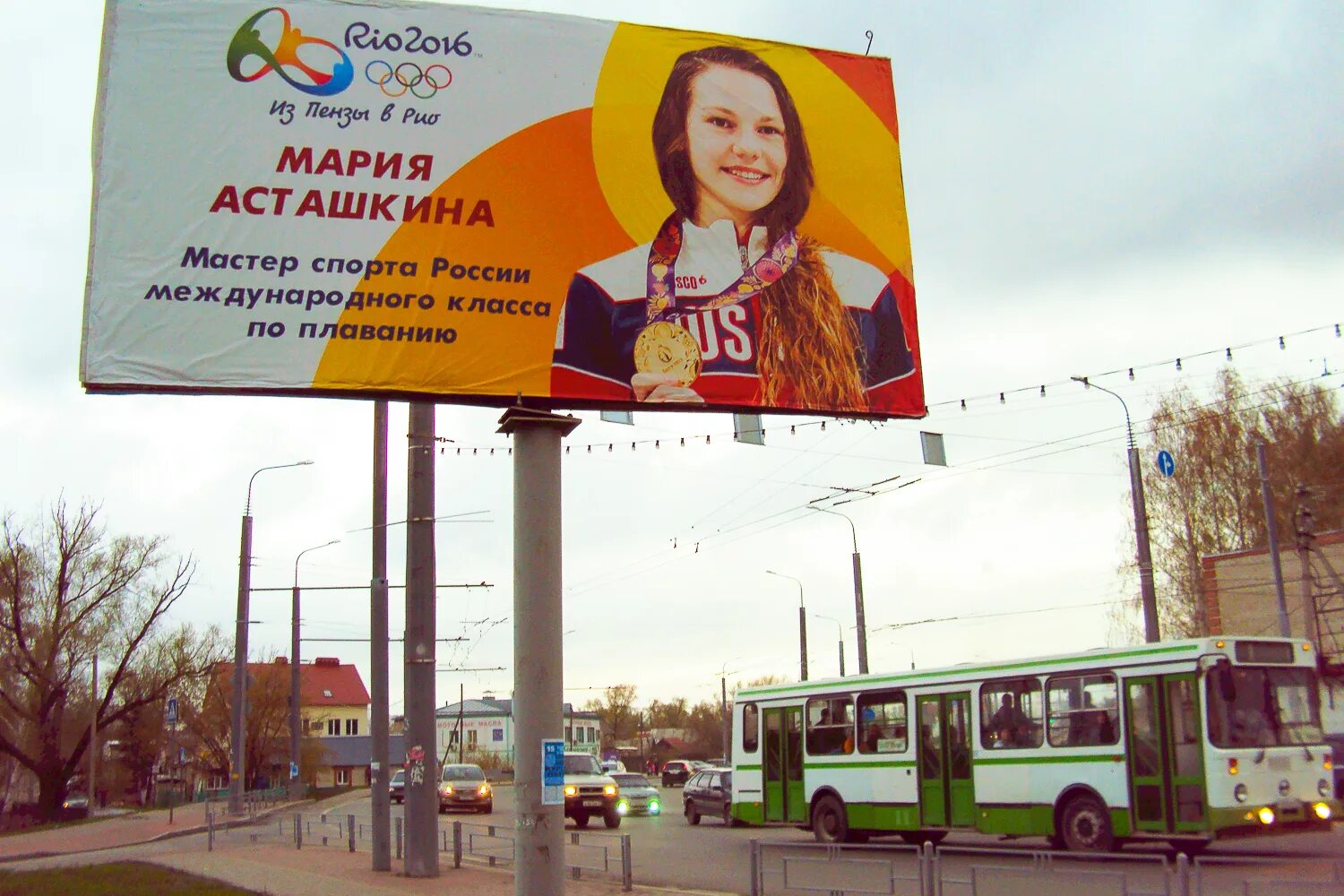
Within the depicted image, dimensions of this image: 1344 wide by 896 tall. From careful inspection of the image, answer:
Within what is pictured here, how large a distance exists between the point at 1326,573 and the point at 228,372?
131 ft

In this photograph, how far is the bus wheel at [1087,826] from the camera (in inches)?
690

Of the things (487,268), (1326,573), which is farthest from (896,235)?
(1326,573)

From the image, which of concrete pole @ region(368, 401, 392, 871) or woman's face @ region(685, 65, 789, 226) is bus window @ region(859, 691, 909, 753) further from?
woman's face @ region(685, 65, 789, 226)

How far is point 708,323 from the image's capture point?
13.1m

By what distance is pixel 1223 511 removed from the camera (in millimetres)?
48500

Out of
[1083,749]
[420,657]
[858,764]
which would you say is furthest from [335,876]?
[1083,749]

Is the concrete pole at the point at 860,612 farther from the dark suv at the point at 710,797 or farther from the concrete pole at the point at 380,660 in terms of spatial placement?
the concrete pole at the point at 380,660

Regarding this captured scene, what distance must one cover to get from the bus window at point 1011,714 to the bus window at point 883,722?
Answer: 1758mm

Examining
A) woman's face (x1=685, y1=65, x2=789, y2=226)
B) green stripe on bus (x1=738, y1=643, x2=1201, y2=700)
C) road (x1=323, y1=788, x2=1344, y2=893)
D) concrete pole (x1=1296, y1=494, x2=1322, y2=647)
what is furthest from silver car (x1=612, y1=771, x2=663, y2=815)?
woman's face (x1=685, y1=65, x2=789, y2=226)

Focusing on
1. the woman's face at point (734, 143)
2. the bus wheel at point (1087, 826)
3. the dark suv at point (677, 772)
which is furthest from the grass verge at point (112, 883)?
the dark suv at point (677, 772)

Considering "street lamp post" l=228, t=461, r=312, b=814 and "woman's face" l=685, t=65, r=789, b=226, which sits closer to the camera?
"woman's face" l=685, t=65, r=789, b=226

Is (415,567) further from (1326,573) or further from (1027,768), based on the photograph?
(1326,573)

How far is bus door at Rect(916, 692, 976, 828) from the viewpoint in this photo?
19.8m

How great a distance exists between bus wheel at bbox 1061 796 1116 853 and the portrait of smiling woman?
301 inches
